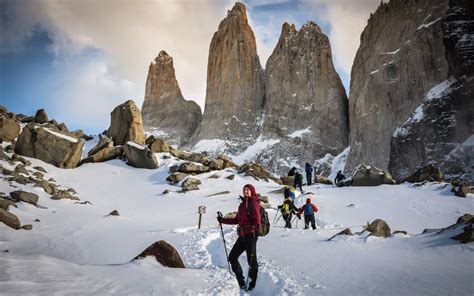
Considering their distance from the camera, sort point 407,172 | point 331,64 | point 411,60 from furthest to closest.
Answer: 1. point 331,64
2. point 411,60
3. point 407,172

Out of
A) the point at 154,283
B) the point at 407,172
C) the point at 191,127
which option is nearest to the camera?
the point at 154,283

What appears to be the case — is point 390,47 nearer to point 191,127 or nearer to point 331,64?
point 331,64

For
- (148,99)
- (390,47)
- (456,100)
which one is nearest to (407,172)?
(456,100)

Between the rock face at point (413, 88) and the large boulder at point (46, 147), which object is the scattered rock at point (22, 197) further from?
the rock face at point (413, 88)

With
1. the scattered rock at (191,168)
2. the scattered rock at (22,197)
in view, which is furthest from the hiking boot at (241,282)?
the scattered rock at (191,168)

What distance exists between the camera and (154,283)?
15.2 ft

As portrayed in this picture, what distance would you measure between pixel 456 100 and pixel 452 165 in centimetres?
969

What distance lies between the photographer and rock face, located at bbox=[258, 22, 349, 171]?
8081 centimetres

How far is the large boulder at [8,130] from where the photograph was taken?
2778 cm

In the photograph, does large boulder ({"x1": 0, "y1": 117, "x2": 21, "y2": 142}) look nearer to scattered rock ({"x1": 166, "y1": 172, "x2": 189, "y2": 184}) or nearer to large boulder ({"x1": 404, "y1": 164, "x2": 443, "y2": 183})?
scattered rock ({"x1": 166, "y1": 172, "x2": 189, "y2": 184})

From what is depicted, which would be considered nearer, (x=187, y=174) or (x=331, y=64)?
(x=187, y=174)

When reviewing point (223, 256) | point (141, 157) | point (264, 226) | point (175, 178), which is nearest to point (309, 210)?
point (223, 256)

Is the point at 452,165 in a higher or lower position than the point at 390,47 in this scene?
lower

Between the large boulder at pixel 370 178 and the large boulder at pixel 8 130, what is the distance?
33.3 meters
